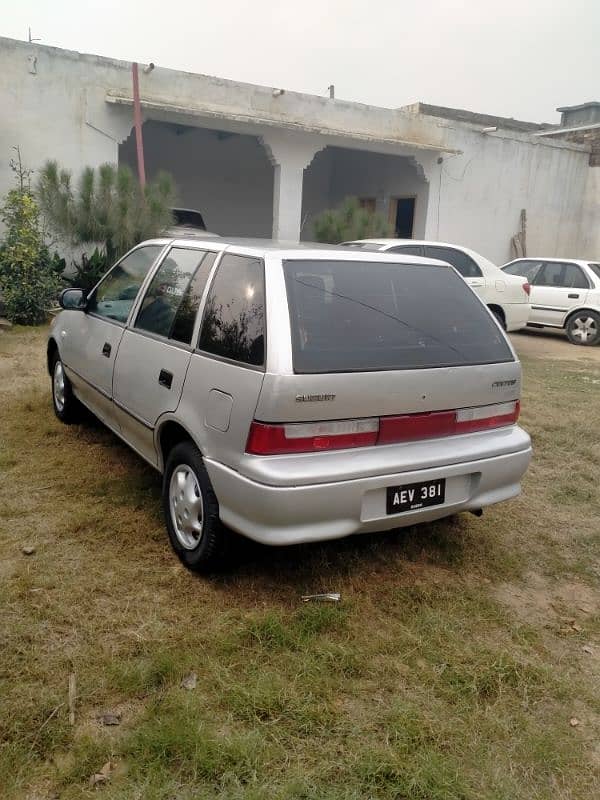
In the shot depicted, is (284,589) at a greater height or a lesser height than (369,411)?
lesser

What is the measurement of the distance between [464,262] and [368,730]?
8031 millimetres

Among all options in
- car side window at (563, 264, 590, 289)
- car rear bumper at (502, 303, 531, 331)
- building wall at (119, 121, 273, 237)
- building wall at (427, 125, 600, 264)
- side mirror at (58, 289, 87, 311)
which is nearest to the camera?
side mirror at (58, 289, 87, 311)

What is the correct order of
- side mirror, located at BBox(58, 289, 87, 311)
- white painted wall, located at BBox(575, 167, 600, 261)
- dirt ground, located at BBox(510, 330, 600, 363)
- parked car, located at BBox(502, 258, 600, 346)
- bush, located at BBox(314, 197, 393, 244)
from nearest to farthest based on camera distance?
side mirror, located at BBox(58, 289, 87, 311) → dirt ground, located at BBox(510, 330, 600, 363) → parked car, located at BBox(502, 258, 600, 346) → bush, located at BBox(314, 197, 393, 244) → white painted wall, located at BBox(575, 167, 600, 261)

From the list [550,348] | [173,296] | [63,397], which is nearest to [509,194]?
[550,348]

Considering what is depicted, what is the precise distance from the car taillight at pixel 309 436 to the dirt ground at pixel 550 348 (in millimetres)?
7860

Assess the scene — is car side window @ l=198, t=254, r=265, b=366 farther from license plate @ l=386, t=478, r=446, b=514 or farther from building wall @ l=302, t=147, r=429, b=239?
building wall @ l=302, t=147, r=429, b=239

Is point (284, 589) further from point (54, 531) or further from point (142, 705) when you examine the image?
point (54, 531)

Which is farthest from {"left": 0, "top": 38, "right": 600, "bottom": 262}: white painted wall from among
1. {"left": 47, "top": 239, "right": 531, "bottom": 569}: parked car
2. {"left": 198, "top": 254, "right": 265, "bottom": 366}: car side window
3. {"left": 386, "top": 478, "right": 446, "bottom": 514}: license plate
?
{"left": 386, "top": 478, "right": 446, "bottom": 514}: license plate

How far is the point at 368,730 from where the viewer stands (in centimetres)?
224

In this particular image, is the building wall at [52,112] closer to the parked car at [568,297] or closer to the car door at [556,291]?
the parked car at [568,297]

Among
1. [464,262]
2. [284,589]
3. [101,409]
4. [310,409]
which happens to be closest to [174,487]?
[284,589]

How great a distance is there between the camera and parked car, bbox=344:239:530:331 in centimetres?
912

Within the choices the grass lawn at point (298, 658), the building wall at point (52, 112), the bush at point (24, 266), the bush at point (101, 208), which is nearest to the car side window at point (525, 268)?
the bush at point (101, 208)

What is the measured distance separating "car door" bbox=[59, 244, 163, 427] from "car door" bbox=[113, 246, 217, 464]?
0.18 meters
